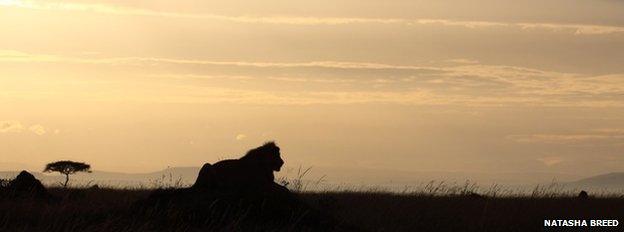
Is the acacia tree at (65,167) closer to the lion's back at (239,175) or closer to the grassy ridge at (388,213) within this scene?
the grassy ridge at (388,213)

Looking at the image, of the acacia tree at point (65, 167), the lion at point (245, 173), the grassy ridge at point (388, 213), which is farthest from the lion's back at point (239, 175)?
→ the acacia tree at point (65, 167)

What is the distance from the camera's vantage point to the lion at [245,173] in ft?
64.1

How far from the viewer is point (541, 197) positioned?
31.2 m

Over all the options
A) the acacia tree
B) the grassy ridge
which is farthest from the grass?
the acacia tree

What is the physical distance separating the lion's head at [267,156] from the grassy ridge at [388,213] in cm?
205

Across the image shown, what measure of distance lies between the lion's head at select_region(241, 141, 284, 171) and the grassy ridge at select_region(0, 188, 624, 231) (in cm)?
205

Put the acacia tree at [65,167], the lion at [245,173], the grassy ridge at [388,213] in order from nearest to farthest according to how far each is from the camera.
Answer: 1. the grassy ridge at [388,213]
2. the lion at [245,173]
3. the acacia tree at [65,167]

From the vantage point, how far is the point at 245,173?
774 inches

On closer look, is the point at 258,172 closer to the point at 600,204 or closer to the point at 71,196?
the point at 71,196

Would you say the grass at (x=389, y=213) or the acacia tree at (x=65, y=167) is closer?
the grass at (x=389, y=213)

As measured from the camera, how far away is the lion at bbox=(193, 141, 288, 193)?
1955 centimetres

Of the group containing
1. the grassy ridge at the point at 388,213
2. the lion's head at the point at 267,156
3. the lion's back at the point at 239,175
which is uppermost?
the lion's head at the point at 267,156

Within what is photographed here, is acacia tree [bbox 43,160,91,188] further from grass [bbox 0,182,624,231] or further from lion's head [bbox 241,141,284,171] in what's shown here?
lion's head [bbox 241,141,284,171]

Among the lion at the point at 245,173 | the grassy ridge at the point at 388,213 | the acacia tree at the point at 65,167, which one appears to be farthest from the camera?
the acacia tree at the point at 65,167
